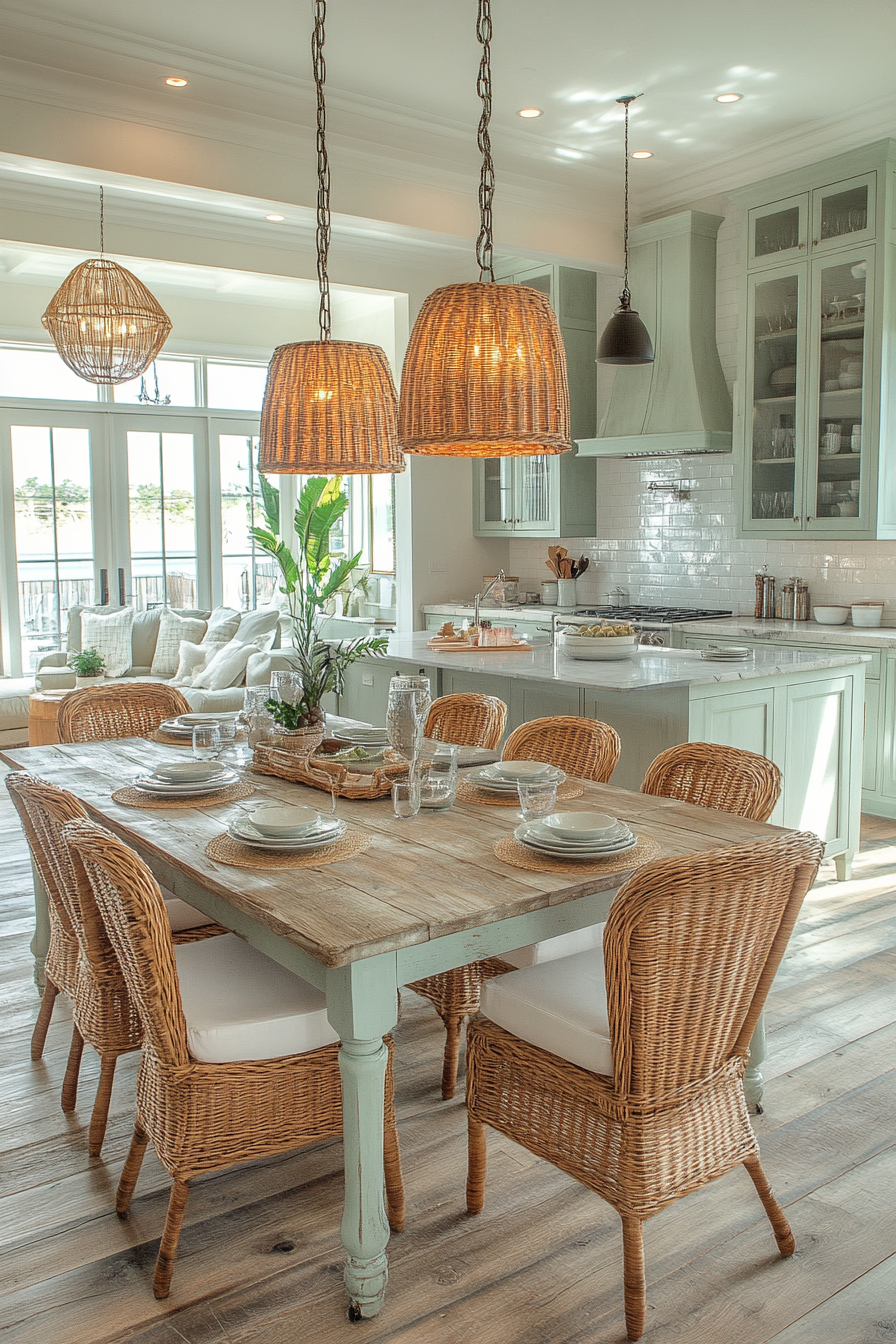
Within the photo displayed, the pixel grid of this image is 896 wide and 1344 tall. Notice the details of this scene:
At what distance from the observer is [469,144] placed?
5547 mm

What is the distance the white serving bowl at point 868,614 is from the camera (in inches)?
213

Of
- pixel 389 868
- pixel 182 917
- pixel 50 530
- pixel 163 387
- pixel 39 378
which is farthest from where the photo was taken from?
pixel 163 387

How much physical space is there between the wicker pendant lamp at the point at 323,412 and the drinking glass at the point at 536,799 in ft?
2.73

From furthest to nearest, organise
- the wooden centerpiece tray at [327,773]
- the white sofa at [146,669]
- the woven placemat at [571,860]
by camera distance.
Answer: the white sofa at [146,669] < the wooden centerpiece tray at [327,773] < the woven placemat at [571,860]

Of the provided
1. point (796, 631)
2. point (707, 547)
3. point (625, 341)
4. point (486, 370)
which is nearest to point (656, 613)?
point (707, 547)

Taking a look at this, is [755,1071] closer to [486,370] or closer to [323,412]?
[486,370]

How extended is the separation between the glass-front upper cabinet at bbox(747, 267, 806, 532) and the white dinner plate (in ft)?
13.6

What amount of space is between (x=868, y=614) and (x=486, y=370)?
3.88 metres

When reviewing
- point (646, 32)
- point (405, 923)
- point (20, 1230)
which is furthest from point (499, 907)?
point (646, 32)

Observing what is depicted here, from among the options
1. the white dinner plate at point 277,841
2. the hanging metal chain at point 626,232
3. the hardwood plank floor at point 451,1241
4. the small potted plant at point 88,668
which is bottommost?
the hardwood plank floor at point 451,1241

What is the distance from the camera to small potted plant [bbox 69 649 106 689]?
712 centimetres

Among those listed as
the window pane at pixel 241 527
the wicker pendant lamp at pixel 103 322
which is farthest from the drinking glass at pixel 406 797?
the window pane at pixel 241 527

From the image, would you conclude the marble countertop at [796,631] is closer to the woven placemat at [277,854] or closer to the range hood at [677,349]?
the range hood at [677,349]

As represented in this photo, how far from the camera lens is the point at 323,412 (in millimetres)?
2473
